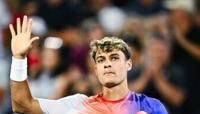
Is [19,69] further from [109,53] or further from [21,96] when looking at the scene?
[109,53]

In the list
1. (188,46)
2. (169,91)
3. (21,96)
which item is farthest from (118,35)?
(21,96)

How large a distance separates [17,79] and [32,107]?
329mm

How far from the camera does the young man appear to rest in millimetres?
7820

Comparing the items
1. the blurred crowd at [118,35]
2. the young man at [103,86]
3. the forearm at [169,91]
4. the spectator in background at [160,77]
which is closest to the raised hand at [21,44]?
the young man at [103,86]

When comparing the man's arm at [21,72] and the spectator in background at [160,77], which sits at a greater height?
the man's arm at [21,72]

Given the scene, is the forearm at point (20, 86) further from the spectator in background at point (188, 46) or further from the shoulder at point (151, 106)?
the spectator in background at point (188, 46)

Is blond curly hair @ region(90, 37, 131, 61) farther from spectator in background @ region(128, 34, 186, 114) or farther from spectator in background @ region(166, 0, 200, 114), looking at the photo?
spectator in background @ region(166, 0, 200, 114)

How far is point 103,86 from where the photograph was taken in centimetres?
803

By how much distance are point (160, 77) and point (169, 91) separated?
0.23 m

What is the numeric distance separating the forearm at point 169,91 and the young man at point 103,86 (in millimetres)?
3069

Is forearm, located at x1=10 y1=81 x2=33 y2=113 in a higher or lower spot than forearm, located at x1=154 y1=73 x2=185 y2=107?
higher

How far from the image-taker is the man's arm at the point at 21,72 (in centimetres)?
776

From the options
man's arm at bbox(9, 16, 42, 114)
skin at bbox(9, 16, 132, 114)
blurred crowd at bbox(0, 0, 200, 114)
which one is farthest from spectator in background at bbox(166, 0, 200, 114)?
man's arm at bbox(9, 16, 42, 114)

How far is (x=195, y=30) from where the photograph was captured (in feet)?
39.6
